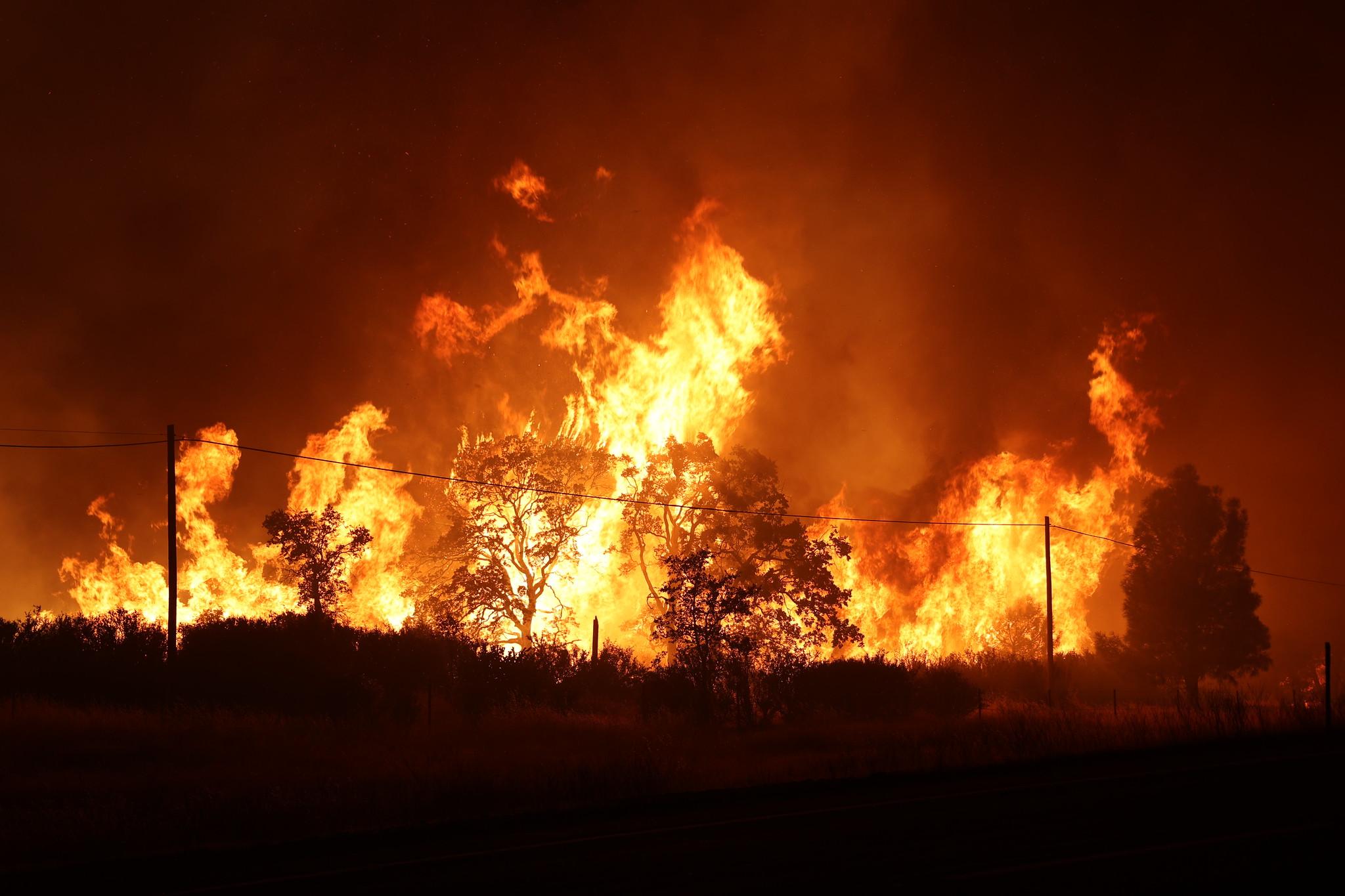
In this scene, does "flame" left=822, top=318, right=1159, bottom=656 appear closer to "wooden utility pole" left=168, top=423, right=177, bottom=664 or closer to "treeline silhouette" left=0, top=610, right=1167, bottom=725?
"treeline silhouette" left=0, top=610, right=1167, bottom=725

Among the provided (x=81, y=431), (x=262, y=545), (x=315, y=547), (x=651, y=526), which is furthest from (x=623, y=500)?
(x=81, y=431)

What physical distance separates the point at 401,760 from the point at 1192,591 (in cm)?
3973

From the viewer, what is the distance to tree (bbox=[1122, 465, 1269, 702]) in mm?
46156

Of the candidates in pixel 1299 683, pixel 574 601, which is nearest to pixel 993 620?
pixel 1299 683

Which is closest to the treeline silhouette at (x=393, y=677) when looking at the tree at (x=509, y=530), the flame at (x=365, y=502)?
the tree at (x=509, y=530)

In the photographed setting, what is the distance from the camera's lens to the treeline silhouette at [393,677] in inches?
979

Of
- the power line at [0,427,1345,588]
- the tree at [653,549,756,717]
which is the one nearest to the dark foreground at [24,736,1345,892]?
the tree at [653,549,756,717]

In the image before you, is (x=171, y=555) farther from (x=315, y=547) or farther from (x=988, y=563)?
(x=988, y=563)

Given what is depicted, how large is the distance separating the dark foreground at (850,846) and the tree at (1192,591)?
34619mm

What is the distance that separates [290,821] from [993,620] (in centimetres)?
4584

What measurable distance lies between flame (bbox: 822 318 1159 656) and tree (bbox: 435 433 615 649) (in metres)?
15.8

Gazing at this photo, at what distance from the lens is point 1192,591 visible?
46719 millimetres

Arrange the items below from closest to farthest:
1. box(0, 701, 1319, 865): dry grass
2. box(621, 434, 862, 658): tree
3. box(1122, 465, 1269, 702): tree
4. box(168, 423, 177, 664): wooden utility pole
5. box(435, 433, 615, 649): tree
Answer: box(0, 701, 1319, 865): dry grass
box(168, 423, 177, 664): wooden utility pole
box(621, 434, 862, 658): tree
box(435, 433, 615, 649): tree
box(1122, 465, 1269, 702): tree

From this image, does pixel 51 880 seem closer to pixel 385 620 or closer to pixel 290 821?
pixel 290 821
